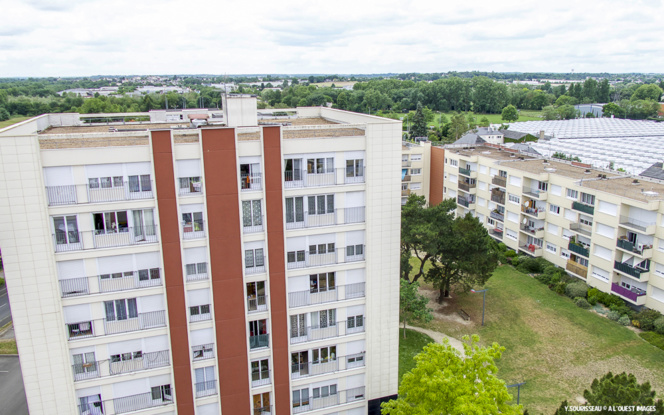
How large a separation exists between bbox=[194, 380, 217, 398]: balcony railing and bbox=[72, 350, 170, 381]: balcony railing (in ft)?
6.97

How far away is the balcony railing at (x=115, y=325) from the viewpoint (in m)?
22.5

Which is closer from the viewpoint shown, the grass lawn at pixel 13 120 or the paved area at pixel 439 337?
the paved area at pixel 439 337

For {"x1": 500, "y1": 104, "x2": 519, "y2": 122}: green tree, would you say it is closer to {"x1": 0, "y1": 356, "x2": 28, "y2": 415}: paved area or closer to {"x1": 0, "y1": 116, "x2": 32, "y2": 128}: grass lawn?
{"x1": 0, "y1": 116, "x2": 32, "y2": 128}: grass lawn

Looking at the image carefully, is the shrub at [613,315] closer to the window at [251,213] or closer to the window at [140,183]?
the window at [251,213]

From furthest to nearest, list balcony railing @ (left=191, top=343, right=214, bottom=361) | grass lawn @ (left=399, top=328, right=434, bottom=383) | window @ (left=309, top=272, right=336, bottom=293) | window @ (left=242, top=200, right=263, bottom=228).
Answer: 1. grass lawn @ (left=399, top=328, right=434, bottom=383)
2. window @ (left=309, top=272, right=336, bottom=293)
3. balcony railing @ (left=191, top=343, right=214, bottom=361)
4. window @ (left=242, top=200, right=263, bottom=228)

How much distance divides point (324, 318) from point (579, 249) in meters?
36.9

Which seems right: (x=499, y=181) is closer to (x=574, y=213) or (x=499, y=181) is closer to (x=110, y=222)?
(x=574, y=213)

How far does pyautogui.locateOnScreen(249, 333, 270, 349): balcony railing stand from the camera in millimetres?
24984

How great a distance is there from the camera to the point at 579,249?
168 feet

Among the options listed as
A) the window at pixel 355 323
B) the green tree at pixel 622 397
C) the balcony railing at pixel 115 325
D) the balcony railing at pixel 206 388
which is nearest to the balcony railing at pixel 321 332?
the window at pixel 355 323

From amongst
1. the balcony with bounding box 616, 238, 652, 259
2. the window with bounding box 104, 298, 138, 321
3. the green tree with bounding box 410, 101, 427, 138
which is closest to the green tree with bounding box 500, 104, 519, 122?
the green tree with bounding box 410, 101, 427, 138

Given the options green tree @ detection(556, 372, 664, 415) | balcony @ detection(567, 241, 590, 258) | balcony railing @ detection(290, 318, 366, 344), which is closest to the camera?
green tree @ detection(556, 372, 664, 415)

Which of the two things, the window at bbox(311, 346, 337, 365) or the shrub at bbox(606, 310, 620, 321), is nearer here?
the window at bbox(311, 346, 337, 365)

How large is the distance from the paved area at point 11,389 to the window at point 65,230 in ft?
69.0
